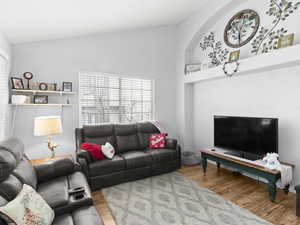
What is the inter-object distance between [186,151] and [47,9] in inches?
154

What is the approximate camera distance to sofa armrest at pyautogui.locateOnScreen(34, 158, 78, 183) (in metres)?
2.18

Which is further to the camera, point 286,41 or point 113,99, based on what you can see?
point 113,99

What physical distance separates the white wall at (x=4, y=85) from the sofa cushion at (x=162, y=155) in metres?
2.55

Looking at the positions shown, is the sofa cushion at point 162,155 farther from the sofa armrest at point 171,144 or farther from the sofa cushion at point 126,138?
the sofa cushion at point 126,138

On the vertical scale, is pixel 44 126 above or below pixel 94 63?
below

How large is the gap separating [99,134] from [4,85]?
1784mm

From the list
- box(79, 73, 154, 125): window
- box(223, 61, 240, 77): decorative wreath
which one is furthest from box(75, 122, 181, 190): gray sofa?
box(223, 61, 240, 77): decorative wreath

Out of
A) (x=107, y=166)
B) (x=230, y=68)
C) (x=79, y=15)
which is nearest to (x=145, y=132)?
(x=107, y=166)

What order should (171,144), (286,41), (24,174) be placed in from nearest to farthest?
1. (24,174)
2. (286,41)
3. (171,144)

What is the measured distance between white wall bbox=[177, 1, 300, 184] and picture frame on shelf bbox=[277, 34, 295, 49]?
1.11 ft

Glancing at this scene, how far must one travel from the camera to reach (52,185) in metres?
2.00

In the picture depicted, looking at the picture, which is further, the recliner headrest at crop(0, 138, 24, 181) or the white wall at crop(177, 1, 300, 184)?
the white wall at crop(177, 1, 300, 184)

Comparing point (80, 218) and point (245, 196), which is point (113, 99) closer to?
point (80, 218)

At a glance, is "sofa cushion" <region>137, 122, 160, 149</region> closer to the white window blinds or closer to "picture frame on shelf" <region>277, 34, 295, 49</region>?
the white window blinds
